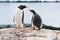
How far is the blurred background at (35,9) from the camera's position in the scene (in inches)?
62.2

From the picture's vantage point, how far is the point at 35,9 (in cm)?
161

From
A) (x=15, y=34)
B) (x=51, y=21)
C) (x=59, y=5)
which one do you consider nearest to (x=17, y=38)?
(x=15, y=34)

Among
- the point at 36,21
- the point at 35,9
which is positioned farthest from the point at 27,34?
the point at 35,9

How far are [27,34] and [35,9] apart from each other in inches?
13.7

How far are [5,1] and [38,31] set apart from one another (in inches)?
23.2

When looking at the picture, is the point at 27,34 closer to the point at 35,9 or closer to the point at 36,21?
the point at 36,21

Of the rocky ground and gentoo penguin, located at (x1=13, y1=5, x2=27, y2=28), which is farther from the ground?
gentoo penguin, located at (x1=13, y1=5, x2=27, y2=28)

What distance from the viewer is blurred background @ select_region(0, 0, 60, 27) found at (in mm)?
1580

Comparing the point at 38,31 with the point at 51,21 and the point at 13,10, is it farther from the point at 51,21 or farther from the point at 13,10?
the point at 13,10

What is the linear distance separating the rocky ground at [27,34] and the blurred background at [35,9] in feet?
0.31

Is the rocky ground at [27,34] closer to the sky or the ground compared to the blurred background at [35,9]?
closer to the ground

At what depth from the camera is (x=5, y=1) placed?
161 cm

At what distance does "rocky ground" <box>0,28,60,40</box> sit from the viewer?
152 centimetres

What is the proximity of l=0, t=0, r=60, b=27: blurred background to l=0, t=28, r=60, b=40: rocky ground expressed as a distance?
0.31 ft
